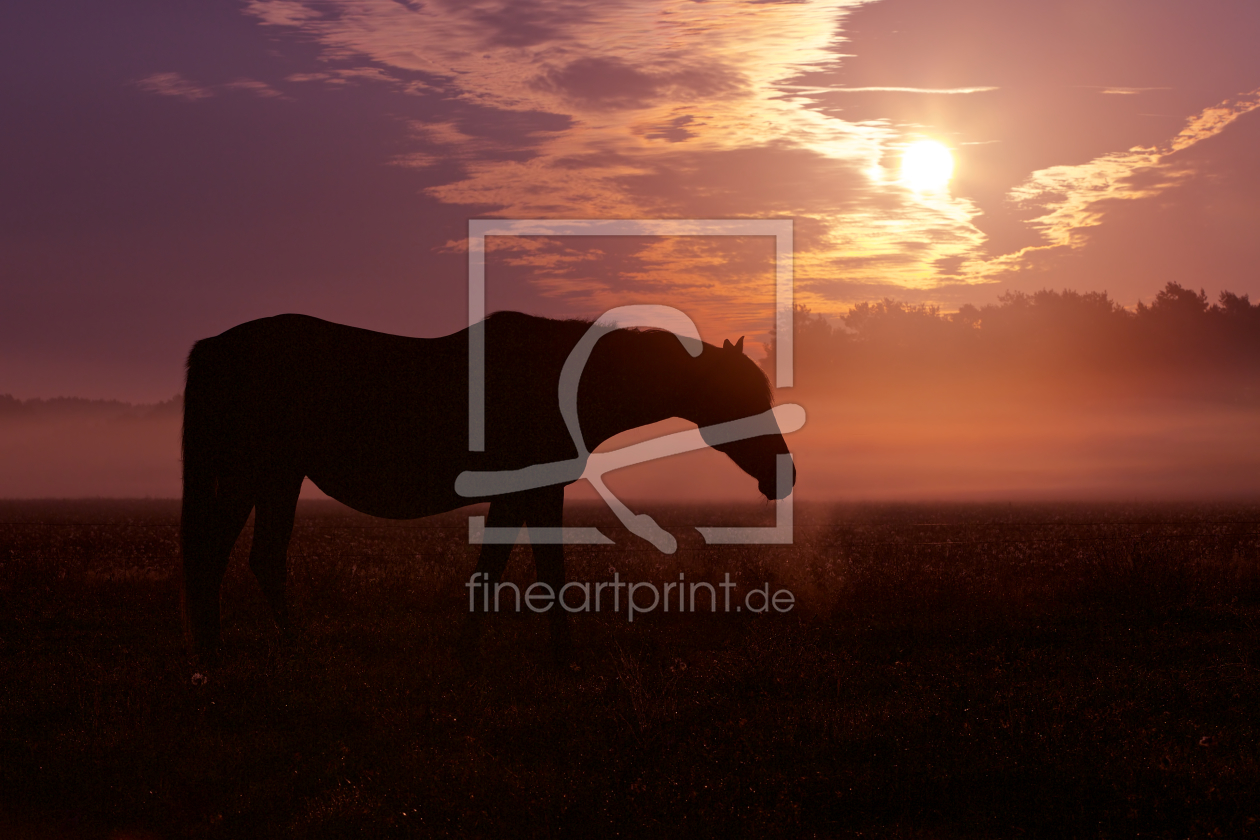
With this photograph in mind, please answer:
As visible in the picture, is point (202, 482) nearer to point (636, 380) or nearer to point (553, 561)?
point (553, 561)

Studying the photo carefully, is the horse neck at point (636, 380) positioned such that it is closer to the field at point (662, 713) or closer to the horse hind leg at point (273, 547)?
the field at point (662, 713)

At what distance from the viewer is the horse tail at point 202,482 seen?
30.2 ft

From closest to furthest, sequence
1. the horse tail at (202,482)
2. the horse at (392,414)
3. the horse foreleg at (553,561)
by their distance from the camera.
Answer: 1. the horse foreleg at (553,561)
2. the horse tail at (202,482)
3. the horse at (392,414)

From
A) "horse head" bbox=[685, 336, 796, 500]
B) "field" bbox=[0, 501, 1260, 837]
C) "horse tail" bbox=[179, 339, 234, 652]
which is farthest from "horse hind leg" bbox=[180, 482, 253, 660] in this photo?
"horse head" bbox=[685, 336, 796, 500]

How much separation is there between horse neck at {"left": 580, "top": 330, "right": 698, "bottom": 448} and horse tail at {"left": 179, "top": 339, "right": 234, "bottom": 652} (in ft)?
13.3

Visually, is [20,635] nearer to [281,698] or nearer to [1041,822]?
[281,698]

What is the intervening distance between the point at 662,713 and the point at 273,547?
5.43 metres

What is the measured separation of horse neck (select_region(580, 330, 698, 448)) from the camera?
10.2m

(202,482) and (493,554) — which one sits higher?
(202,482)

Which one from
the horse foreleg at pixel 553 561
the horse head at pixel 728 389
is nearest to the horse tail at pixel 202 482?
the horse foreleg at pixel 553 561

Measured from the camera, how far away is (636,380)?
33.9 ft

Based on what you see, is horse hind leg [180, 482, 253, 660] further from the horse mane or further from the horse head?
the horse head

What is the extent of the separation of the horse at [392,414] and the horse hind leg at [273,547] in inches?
0.6

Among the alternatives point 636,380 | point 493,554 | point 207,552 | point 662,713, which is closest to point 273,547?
point 207,552
